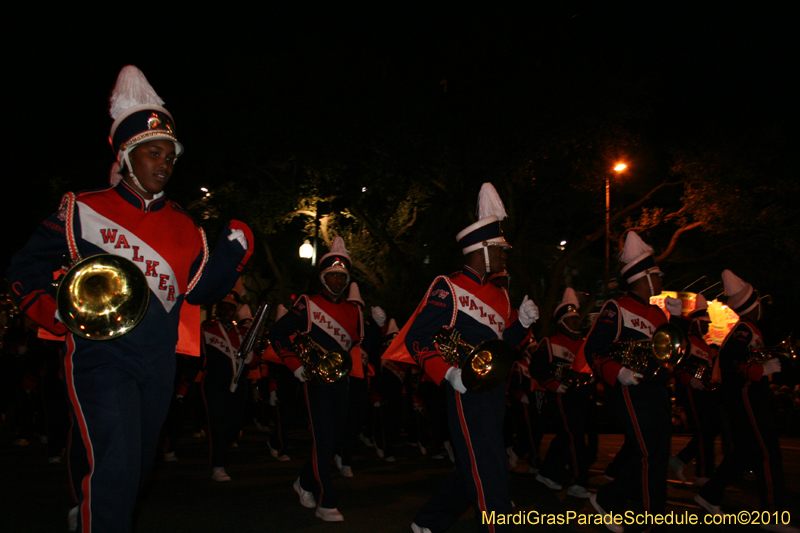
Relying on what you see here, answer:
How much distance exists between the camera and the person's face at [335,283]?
7141 mm

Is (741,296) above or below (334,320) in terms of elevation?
above

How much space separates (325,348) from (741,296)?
15.3 feet

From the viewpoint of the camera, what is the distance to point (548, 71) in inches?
689

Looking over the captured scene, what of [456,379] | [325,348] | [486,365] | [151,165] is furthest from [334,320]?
[151,165]

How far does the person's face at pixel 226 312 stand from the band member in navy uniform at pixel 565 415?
4.26 metres

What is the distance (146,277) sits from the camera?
342 cm

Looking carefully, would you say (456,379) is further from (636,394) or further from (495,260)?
(636,394)

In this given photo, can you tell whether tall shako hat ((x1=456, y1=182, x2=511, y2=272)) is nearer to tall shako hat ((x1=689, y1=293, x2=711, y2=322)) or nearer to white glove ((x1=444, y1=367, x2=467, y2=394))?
white glove ((x1=444, y1=367, x2=467, y2=394))

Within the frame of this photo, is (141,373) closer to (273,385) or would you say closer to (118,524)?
(118,524)

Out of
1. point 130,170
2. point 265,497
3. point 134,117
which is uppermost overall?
point 134,117

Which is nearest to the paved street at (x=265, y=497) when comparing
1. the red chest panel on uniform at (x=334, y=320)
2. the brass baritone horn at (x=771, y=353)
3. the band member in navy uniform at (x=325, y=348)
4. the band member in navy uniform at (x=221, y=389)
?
the band member in navy uniform at (x=325, y=348)

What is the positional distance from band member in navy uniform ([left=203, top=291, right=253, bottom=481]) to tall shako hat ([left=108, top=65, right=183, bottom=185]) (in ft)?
15.1

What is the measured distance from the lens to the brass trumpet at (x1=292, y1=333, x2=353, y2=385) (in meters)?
6.39

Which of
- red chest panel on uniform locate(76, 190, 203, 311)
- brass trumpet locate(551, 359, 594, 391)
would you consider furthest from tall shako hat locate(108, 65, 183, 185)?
brass trumpet locate(551, 359, 594, 391)
